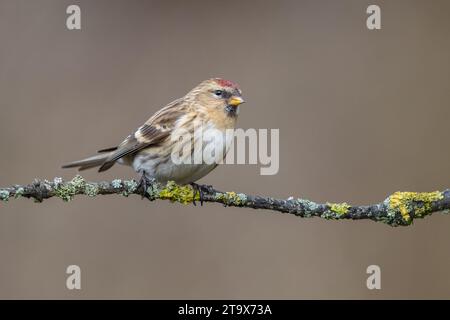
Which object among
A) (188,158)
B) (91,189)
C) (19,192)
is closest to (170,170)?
(188,158)

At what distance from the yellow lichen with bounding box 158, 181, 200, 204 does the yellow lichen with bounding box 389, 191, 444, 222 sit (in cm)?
100

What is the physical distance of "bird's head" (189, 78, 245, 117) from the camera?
4359 millimetres

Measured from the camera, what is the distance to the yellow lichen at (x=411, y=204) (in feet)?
10.9

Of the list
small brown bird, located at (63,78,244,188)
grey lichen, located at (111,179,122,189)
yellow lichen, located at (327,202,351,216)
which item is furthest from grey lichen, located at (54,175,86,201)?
yellow lichen, located at (327,202,351,216)

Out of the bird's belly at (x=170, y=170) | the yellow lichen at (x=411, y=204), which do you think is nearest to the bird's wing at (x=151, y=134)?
the bird's belly at (x=170, y=170)

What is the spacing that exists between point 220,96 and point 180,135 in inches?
16.5

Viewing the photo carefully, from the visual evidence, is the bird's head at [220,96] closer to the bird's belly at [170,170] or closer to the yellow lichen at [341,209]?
the bird's belly at [170,170]

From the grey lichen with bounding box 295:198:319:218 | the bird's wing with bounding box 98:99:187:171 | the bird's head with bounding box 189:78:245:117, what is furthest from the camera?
the bird's head with bounding box 189:78:245:117

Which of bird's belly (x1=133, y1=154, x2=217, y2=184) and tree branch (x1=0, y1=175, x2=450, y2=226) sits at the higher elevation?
bird's belly (x1=133, y1=154, x2=217, y2=184)

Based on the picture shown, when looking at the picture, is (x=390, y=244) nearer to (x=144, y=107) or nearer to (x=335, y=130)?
(x=335, y=130)

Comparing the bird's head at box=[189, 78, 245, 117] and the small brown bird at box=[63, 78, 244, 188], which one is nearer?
the small brown bird at box=[63, 78, 244, 188]

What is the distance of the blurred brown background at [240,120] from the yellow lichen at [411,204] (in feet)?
8.01

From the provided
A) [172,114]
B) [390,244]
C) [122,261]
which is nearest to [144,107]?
[122,261]

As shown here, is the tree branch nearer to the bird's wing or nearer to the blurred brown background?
the bird's wing
